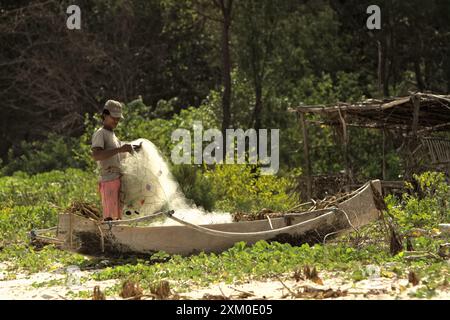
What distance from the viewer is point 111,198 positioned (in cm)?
984

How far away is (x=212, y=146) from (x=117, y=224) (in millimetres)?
8928

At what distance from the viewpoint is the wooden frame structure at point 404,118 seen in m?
13.9

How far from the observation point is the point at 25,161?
24547mm

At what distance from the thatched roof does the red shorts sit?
5.40 m

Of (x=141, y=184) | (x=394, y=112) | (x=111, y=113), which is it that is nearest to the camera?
(x=111, y=113)

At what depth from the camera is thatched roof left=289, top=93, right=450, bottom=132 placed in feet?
45.3

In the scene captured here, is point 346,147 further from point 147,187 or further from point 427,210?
point 147,187

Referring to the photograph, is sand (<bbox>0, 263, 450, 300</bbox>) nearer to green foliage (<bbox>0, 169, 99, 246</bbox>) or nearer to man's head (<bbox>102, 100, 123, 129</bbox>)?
man's head (<bbox>102, 100, 123, 129</bbox>)

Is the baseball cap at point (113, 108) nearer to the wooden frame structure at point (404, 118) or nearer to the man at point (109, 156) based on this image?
the man at point (109, 156)

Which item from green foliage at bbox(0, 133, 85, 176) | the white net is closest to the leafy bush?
the white net

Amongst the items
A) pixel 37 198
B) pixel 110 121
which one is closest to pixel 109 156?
pixel 110 121

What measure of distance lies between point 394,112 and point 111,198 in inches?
276
